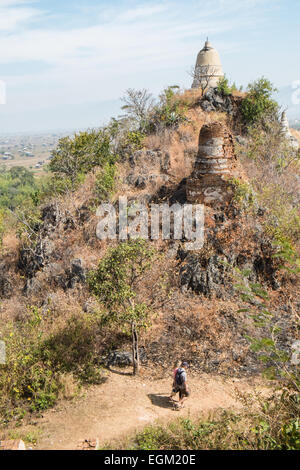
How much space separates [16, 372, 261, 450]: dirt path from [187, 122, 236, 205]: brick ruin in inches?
228

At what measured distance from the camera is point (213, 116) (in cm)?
1783

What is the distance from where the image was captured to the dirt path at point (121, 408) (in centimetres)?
577

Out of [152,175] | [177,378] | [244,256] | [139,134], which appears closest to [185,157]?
[152,175]

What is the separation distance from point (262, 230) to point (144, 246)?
496 cm

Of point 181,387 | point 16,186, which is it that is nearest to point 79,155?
point 181,387

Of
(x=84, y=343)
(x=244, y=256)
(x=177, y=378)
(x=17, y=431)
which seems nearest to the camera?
(x=17, y=431)

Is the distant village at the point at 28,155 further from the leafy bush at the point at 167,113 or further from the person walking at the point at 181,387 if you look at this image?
the person walking at the point at 181,387

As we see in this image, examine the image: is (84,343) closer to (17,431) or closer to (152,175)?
(17,431)

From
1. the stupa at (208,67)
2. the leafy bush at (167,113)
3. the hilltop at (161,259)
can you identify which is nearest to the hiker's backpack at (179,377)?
the hilltop at (161,259)

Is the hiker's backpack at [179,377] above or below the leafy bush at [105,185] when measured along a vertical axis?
→ below

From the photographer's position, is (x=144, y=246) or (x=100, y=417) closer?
(x=100, y=417)

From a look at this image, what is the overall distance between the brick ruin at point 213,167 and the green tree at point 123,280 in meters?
4.27

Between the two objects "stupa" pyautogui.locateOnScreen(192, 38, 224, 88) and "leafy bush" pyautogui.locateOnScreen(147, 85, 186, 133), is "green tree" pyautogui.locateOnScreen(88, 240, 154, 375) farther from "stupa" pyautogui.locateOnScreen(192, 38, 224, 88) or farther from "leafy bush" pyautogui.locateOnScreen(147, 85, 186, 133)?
"stupa" pyautogui.locateOnScreen(192, 38, 224, 88)

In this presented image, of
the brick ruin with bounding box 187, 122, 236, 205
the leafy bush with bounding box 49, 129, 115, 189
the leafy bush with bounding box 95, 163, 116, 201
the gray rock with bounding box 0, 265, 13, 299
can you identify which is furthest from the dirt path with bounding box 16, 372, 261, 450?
the leafy bush with bounding box 49, 129, 115, 189
